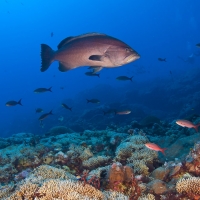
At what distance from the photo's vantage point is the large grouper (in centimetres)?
360

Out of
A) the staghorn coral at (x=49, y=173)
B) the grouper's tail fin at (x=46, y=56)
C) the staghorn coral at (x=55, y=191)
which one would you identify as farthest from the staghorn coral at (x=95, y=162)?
the grouper's tail fin at (x=46, y=56)

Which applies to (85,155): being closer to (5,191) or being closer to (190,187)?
(5,191)

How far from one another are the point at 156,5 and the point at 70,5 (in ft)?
238

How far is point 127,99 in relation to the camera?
95.2 ft

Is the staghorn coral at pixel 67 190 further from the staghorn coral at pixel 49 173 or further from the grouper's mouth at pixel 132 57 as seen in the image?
the grouper's mouth at pixel 132 57

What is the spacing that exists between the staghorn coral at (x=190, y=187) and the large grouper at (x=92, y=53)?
6.74 feet

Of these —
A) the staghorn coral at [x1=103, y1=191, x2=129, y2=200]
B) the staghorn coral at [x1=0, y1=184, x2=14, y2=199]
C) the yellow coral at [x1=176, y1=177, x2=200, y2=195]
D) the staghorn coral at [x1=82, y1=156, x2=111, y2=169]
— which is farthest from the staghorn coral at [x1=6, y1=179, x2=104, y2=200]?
the staghorn coral at [x1=82, y1=156, x2=111, y2=169]

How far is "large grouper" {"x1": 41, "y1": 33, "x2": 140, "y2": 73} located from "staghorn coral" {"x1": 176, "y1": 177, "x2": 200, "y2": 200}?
6.74 feet

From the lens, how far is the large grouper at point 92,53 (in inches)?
142

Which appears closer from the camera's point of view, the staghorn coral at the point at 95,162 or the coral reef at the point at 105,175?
the coral reef at the point at 105,175

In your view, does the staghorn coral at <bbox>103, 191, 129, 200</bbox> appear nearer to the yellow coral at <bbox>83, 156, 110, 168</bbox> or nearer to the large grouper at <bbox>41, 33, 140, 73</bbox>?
the yellow coral at <bbox>83, 156, 110, 168</bbox>

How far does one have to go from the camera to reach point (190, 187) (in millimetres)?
3016

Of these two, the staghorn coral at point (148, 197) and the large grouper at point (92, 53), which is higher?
the large grouper at point (92, 53)

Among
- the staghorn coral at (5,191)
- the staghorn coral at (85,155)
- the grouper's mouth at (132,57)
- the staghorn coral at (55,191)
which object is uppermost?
the grouper's mouth at (132,57)
